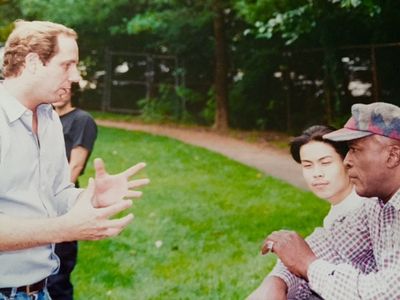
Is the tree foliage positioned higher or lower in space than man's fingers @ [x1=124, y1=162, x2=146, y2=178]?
higher

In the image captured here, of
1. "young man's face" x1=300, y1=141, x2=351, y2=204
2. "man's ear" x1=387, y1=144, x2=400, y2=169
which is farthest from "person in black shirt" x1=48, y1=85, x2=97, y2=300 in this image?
"man's ear" x1=387, y1=144, x2=400, y2=169

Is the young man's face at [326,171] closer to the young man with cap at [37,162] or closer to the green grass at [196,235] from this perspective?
the young man with cap at [37,162]

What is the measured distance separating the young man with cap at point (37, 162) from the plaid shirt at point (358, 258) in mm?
731

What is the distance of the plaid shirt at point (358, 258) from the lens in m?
2.20

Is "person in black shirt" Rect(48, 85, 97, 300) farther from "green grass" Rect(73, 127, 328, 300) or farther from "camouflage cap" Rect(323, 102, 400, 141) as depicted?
"camouflage cap" Rect(323, 102, 400, 141)

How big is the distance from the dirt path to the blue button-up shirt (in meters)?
7.59

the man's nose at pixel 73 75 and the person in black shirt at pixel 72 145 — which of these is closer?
the man's nose at pixel 73 75

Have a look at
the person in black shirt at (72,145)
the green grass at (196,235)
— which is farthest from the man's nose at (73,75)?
the green grass at (196,235)

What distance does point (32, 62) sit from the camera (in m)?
2.56

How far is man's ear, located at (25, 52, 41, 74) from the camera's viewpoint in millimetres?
2549

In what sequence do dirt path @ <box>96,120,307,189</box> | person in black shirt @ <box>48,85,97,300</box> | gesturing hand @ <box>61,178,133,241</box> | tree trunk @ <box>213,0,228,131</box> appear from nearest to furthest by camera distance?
gesturing hand @ <box>61,178,133,241</box> → person in black shirt @ <box>48,85,97,300</box> → dirt path @ <box>96,120,307,189</box> → tree trunk @ <box>213,0,228,131</box>

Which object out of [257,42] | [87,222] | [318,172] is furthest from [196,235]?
[257,42]

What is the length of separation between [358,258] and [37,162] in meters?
1.30

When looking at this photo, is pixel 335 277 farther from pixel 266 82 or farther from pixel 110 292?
pixel 266 82
